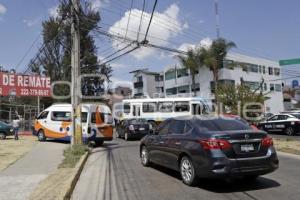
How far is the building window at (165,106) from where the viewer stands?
3617 centimetres

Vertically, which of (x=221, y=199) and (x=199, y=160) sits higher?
(x=199, y=160)

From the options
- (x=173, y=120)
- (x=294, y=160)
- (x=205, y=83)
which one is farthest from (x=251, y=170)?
(x=205, y=83)

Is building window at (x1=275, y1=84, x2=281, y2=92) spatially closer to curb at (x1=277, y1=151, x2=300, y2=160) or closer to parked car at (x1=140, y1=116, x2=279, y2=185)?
curb at (x1=277, y1=151, x2=300, y2=160)

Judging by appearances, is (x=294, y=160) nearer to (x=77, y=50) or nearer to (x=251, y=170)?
(x=251, y=170)

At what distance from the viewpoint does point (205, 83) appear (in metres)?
59.5

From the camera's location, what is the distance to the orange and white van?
73.4 ft

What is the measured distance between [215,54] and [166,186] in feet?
155

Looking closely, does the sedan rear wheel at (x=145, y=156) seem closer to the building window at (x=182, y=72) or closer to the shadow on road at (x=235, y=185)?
the shadow on road at (x=235, y=185)

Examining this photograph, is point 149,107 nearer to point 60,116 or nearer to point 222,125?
point 60,116

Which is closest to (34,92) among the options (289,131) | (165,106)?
(165,106)

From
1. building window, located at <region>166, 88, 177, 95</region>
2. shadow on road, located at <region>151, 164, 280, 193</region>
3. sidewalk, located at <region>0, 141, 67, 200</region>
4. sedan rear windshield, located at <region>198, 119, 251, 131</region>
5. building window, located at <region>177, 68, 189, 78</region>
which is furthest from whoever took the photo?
building window, located at <region>166, 88, 177, 95</region>

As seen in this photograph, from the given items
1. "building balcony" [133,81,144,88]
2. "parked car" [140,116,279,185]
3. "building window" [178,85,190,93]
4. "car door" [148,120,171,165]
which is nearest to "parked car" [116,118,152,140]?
"car door" [148,120,171,165]

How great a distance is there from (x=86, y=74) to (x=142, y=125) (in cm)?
2276

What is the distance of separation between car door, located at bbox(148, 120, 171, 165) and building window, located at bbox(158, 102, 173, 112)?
2326 cm
